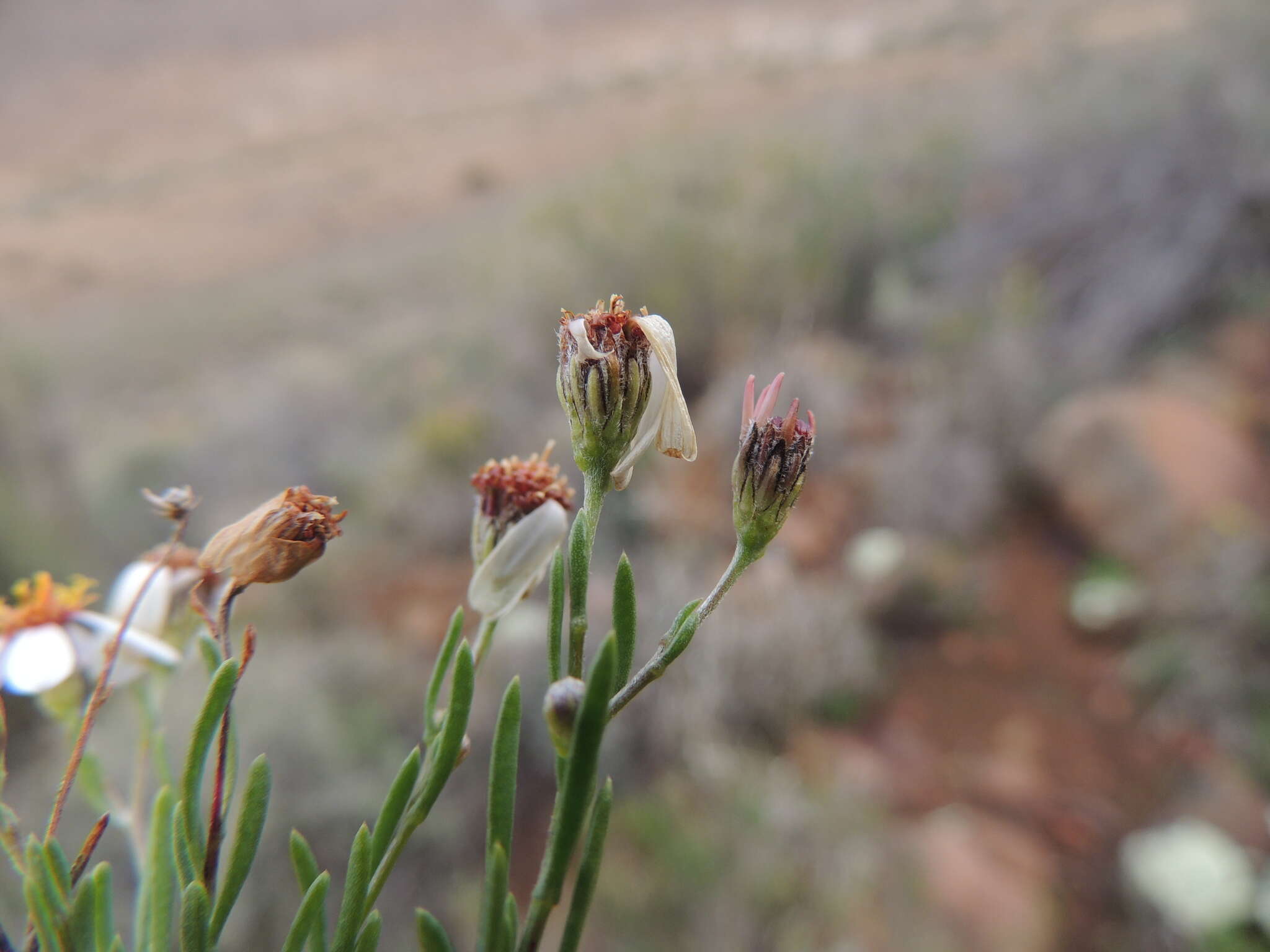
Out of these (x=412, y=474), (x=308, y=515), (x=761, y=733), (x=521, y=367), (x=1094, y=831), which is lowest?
(x=1094, y=831)

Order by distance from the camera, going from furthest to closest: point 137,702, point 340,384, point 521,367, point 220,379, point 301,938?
point 220,379
point 340,384
point 521,367
point 137,702
point 301,938

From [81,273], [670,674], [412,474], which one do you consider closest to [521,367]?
[412,474]

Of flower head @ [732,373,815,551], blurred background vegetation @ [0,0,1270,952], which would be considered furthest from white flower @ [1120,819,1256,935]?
flower head @ [732,373,815,551]

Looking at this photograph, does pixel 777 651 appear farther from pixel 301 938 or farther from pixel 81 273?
pixel 81 273

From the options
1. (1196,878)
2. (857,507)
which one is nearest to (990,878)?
(1196,878)

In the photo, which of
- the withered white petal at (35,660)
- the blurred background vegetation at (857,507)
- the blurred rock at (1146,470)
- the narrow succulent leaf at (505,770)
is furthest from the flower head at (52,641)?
the blurred rock at (1146,470)

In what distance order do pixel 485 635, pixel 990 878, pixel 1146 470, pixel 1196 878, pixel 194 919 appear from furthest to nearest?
pixel 1146 470 → pixel 990 878 → pixel 1196 878 → pixel 485 635 → pixel 194 919

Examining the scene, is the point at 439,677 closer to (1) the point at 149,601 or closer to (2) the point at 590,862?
(2) the point at 590,862
